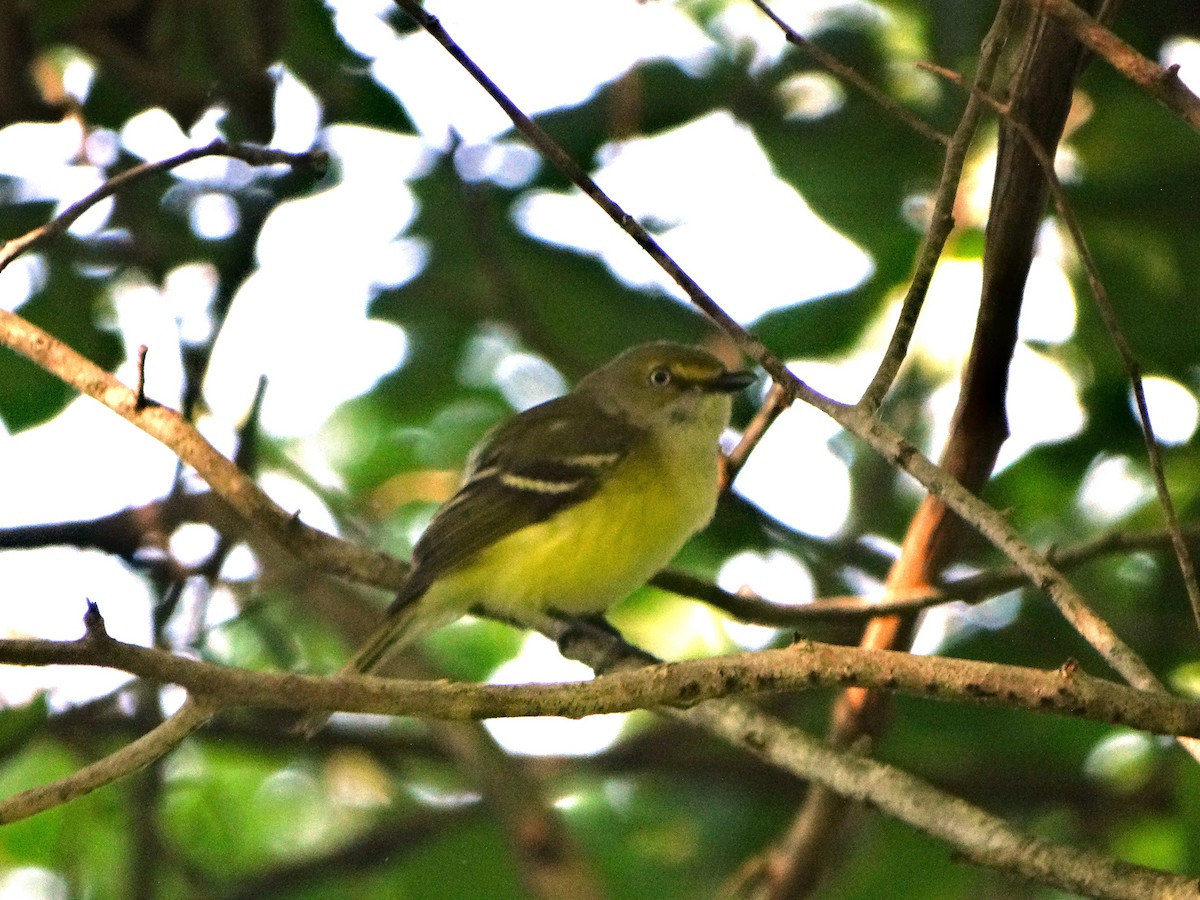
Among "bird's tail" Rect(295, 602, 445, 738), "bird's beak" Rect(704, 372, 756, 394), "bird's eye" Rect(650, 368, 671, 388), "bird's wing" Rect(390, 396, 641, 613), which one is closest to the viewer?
"bird's tail" Rect(295, 602, 445, 738)

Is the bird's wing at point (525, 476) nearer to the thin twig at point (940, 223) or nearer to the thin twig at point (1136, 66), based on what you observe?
the thin twig at point (940, 223)

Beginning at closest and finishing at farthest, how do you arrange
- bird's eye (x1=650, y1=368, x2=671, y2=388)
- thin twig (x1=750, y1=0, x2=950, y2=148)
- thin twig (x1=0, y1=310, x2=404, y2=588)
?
thin twig (x1=750, y1=0, x2=950, y2=148), thin twig (x1=0, y1=310, x2=404, y2=588), bird's eye (x1=650, y1=368, x2=671, y2=388)

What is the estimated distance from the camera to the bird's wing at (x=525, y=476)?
16.7 feet

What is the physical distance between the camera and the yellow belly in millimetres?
5074

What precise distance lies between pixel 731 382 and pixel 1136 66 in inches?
132

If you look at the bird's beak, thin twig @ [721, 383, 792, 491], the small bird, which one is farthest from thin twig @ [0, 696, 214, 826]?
the bird's beak

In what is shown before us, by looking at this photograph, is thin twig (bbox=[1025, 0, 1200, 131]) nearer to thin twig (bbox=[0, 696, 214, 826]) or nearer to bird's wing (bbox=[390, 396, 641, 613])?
thin twig (bbox=[0, 696, 214, 826])

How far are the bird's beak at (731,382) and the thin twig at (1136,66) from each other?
10.5 ft

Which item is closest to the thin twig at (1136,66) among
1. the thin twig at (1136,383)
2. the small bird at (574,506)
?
the thin twig at (1136,383)

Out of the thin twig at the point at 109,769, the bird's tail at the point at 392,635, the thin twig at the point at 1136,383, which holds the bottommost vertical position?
the thin twig at the point at 109,769

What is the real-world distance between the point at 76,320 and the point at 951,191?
114 inches

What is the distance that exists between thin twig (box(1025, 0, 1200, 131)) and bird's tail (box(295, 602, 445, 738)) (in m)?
2.95

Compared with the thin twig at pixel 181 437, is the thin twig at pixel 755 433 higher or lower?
higher

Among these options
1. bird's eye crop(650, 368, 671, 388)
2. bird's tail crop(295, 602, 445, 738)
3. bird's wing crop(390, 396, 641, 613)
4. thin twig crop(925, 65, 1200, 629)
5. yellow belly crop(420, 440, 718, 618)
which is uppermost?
bird's eye crop(650, 368, 671, 388)
